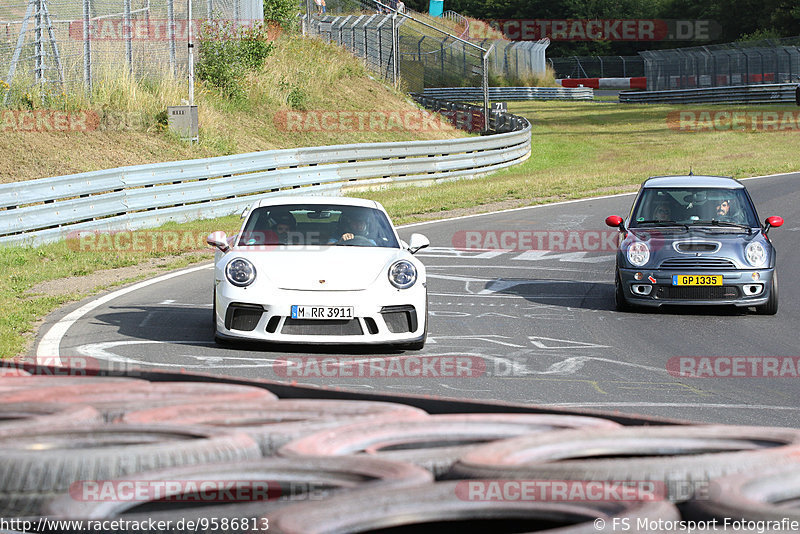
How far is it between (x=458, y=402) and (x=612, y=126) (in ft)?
153

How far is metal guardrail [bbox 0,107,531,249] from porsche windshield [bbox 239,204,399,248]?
20.1ft

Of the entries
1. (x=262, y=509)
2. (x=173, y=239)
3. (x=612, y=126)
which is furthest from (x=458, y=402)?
(x=612, y=126)

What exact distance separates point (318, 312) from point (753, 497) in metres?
6.50

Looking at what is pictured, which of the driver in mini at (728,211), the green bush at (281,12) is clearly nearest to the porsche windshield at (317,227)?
the driver in mini at (728,211)

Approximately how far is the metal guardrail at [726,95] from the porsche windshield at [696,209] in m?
41.4

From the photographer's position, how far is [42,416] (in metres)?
4.13

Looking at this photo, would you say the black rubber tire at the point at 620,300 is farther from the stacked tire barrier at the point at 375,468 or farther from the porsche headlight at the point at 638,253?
the stacked tire barrier at the point at 375,468

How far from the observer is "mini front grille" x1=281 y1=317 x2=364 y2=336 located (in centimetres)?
927

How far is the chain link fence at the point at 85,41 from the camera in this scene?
23.2m

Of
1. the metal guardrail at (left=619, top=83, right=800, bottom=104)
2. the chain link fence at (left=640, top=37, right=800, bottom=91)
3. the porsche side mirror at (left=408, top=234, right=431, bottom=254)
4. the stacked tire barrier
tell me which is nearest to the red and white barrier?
the chain link fence at (left=640, top=37, right=800, bottom=91)

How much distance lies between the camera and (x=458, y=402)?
4.32 metres

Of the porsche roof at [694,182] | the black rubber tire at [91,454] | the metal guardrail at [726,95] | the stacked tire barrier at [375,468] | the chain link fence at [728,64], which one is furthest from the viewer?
the chain link fence at [728,64]

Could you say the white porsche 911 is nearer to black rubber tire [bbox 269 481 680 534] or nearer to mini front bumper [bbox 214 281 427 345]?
mini front bumper [bbox 214 281 427 345]

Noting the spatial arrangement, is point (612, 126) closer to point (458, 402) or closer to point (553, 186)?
point (553, 186)
